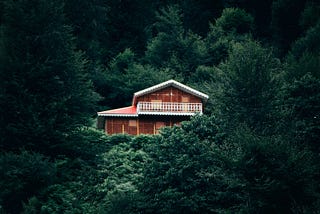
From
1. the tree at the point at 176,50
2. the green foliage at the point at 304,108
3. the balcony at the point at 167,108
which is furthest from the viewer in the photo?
the tree at the point at 176,50

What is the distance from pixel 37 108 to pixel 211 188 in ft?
44.0

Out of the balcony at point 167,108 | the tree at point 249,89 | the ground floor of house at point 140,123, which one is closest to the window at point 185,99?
the balcony at point 167,108

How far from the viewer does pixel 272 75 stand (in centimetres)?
3609

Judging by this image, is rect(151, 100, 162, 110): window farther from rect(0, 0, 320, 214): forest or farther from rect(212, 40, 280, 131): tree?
rect(212, 40, 280, 131): tree

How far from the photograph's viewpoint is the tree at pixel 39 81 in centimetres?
3391

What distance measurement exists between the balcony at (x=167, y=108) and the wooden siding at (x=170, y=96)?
0.55 metres

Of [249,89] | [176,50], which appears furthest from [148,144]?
[176,50]

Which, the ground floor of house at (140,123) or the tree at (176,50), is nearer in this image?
the ground floor of house at (140,123)

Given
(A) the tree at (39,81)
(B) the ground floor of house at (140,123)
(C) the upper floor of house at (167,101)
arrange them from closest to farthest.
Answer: (A) the tree at (39,81), (C) the upper floor of house at (167,101), (B) the ground floor of house at (140,123)

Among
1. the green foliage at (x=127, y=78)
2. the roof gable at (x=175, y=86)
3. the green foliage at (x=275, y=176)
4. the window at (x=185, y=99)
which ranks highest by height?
the green foliage at (x=127, y=78)

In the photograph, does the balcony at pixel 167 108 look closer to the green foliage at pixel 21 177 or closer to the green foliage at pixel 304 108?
the green foliage at pixel 304 108

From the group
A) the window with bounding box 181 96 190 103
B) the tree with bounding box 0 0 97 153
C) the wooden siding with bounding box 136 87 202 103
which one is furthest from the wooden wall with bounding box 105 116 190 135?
the tree with bounding box 0 0 97 153

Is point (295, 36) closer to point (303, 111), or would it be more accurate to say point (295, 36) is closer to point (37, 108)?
point (303, 111)

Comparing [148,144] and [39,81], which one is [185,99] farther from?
[39,81]
